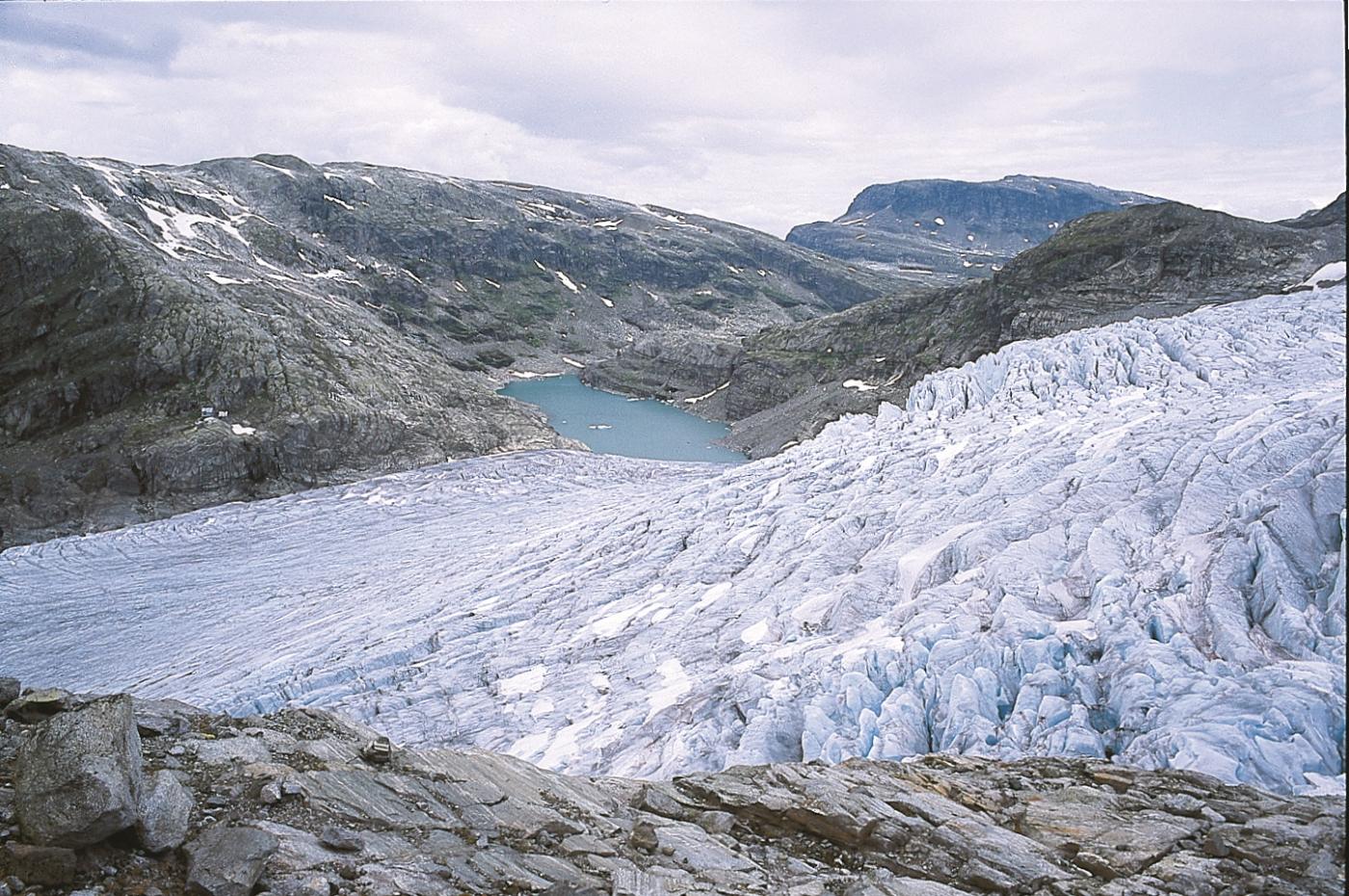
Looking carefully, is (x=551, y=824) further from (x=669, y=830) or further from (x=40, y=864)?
(x=40, y=864)

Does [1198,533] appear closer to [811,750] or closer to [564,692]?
[811,750]

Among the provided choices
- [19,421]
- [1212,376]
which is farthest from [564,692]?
[19,421]

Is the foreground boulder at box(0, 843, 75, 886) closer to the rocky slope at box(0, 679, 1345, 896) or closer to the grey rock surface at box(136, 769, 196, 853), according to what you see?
the rocky slope at box(0, 679, 1345, 896)

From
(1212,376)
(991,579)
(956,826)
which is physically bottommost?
(956,826)

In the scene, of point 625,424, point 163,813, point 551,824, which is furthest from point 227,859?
point 625,424

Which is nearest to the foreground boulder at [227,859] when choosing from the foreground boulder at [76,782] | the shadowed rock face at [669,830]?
the shadowed rock face at [669,830]

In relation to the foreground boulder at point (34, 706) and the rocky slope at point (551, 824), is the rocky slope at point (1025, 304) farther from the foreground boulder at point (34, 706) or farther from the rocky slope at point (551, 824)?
the foreground boulder at point (34, 706)
